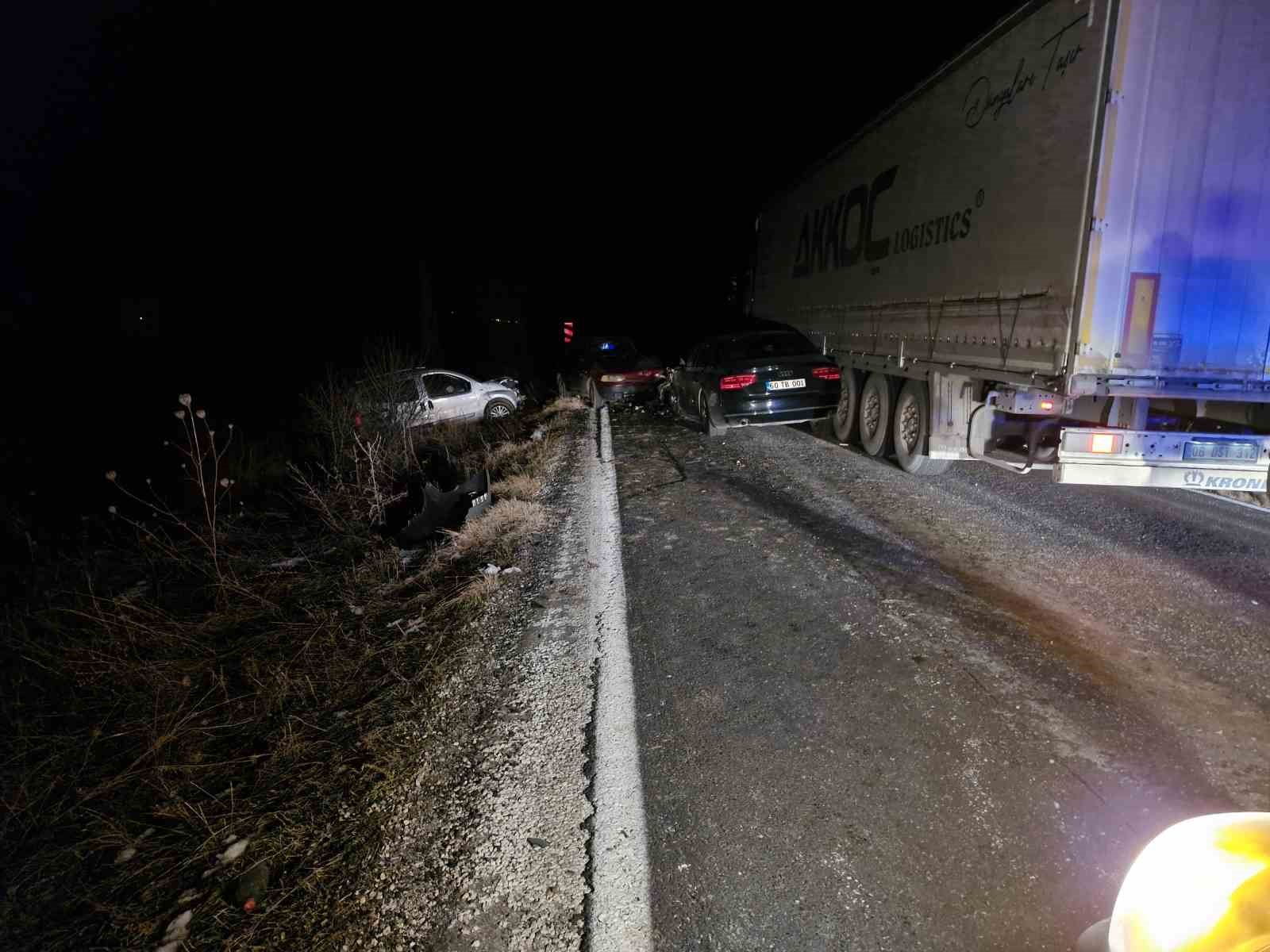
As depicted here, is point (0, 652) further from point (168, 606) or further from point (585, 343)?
point (585, 343)

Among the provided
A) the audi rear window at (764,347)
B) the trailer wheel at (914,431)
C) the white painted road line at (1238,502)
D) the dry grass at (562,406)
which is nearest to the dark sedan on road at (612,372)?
the dry grass at (562,406)

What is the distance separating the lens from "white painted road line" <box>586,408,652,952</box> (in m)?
2.54

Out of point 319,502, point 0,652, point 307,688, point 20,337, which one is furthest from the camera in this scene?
point 20,337

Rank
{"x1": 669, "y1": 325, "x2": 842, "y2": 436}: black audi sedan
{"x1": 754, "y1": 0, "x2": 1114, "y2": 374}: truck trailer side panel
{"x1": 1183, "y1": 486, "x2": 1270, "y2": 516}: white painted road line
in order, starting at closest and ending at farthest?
{"x1": 754, "y1": 0, "x2": 1114, "y2": 374}: truck trailer side panel, {"x1": 1183, "y1": 486, "x2": 1270, "y2": 516}: white painted road line, {"x1": 669, "y1": 325, "x2": 842, "y2": 436}: black audi sedan

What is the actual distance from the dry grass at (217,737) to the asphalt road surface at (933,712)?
121 cm

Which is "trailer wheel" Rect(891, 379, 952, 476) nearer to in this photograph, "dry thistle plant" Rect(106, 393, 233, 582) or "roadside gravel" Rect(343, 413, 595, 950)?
"roadside gravel" Rect(343, 413, 595, 950)

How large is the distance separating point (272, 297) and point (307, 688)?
36.0m

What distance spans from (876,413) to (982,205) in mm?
2997

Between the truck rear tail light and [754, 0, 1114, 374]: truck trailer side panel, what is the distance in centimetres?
63

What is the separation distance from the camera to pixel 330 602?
208 inches

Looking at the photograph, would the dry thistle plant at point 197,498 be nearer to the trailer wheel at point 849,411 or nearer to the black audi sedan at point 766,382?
the black audi sedan at point 766,382

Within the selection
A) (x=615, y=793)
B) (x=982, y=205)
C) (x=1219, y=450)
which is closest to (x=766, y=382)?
(x=982, y=205)

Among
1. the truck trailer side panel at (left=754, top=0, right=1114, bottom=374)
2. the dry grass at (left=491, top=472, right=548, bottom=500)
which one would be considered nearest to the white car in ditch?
the dry grass at (left=491, top=472, right=548, bottom=500)

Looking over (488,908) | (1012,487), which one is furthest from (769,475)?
(488,908)
